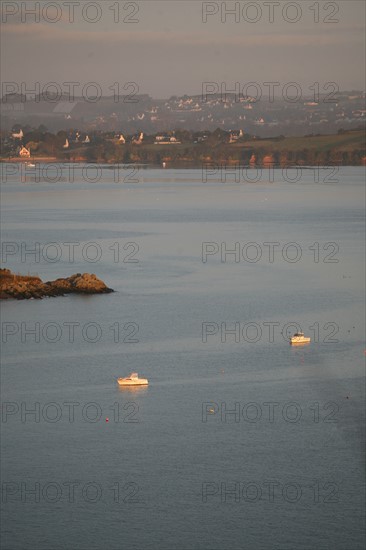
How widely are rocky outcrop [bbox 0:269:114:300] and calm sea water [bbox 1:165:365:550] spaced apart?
2.05ft

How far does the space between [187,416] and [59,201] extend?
166 ft

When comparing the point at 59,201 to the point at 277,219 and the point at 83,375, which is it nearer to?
the point at 277,219

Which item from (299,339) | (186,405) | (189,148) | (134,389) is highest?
(189,148)

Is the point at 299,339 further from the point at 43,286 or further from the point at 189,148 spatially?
the point at 189,148

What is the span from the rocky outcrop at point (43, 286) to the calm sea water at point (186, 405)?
626 mm

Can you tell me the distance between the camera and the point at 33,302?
28266mm

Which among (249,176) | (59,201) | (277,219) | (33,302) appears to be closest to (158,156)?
(249,176)

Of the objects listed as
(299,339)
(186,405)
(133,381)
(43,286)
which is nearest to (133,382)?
(133,381)

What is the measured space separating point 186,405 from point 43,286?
1124cm

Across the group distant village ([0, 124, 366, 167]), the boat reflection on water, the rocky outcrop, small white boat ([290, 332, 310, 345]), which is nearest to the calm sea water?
the boat reflection on water

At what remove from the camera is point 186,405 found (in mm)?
19031

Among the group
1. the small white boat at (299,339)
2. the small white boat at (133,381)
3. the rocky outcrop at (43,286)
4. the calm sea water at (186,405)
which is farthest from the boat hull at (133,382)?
the rocky outcrop at (43,286)

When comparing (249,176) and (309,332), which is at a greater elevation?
(249,176)

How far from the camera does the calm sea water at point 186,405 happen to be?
14719mm
